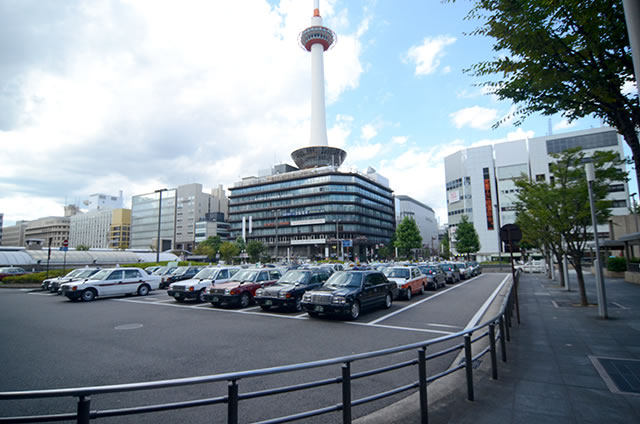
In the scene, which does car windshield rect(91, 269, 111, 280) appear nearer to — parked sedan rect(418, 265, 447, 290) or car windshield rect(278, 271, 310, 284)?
car windshield rect(278, 271, 310, 284)

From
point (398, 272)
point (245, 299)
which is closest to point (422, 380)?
point (245, 299)

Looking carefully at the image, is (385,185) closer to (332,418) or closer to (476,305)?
(476,305)

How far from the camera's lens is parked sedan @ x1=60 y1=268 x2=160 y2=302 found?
17.6m

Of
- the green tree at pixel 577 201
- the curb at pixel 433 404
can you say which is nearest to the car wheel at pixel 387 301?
the green tree at pixel 577 201

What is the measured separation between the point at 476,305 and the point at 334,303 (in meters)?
7.24

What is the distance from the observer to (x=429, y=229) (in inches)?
6964

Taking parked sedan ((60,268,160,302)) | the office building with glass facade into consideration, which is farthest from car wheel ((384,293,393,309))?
the office building with glass facade

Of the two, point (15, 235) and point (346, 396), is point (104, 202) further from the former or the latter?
point (346, 396)

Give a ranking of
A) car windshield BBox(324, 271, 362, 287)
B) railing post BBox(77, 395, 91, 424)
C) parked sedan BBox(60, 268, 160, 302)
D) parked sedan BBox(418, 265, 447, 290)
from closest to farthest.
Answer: railing post BBox(77, 395, 91, 424), car windshield BBox(324, 271, 362, 287), parked sedan BBox(60, 268, 160, 302), parked sedan BBox(418, 265, 447, 290)

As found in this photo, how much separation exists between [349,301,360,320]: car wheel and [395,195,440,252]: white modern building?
428 feet

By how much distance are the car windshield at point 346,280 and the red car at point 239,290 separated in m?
4.22

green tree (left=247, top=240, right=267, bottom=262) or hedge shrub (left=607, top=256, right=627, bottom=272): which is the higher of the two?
green tree (left=247, top=240, right=267, bottom=262)

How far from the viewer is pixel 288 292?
13.2 metres

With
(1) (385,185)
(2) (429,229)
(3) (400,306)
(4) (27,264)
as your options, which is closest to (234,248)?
(4) (27,264)
